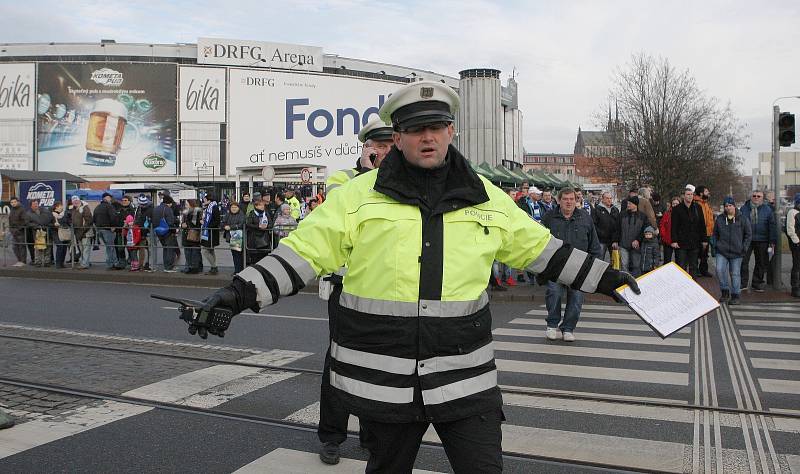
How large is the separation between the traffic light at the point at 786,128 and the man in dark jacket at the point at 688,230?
1.97 meters

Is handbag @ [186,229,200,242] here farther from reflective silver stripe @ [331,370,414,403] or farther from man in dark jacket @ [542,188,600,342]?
reflective silver stripe @ [331,370,414,403]

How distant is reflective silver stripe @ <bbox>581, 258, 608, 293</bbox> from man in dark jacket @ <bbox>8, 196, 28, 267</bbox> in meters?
18.6

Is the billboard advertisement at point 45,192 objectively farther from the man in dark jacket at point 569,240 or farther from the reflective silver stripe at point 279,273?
the reflective silver stripe at point 279,273

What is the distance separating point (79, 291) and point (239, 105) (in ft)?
169

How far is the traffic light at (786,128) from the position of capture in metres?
13.6

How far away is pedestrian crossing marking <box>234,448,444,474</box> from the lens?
4.31 metres

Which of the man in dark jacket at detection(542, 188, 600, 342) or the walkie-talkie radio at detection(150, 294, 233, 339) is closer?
the walkie-talkie radio at detection(150, 294, 233, 339)

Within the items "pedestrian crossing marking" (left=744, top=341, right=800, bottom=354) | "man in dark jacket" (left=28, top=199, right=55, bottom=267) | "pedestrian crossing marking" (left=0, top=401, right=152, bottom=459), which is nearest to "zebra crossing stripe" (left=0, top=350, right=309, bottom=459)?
"pedestrian crossing marking" (left=0, top=401, right=152, bottom=459)

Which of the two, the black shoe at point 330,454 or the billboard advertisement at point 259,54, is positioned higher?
the billboard advertisement at point 259,54

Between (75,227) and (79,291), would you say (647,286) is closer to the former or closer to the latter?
(79,291)

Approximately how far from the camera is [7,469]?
14.2 ft

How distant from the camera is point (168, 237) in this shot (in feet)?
53.1

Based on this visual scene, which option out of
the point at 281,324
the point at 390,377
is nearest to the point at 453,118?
the point at 390,377

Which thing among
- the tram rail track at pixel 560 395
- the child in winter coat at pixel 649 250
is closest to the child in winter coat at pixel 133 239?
the tram rail track at pixel 560 395
